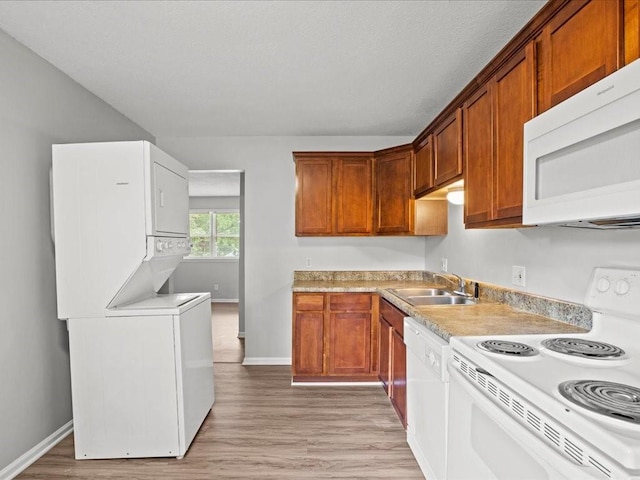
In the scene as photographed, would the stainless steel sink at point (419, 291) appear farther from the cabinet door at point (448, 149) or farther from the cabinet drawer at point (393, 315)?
the cabinet door at point (448, 149)

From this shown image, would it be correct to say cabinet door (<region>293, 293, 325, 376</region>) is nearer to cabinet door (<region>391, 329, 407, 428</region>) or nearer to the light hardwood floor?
the light hardwood floor

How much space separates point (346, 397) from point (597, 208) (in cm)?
256

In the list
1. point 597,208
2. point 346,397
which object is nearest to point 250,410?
point 346,397

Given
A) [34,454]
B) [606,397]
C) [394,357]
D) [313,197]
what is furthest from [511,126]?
[34,454]

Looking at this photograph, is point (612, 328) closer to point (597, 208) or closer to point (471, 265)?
point (597, 208)

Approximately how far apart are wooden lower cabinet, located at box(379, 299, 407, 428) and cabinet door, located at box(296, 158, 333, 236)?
1037 mm

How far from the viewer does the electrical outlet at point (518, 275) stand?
2133 mm

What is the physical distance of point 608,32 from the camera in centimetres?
115

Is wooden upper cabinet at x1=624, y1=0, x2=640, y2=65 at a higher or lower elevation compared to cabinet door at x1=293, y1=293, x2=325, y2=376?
higher

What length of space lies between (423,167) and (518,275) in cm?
128

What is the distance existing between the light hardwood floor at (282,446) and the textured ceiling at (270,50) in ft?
8.26

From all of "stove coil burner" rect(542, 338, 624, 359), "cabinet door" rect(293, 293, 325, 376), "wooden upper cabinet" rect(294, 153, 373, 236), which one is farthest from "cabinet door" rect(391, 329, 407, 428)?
"wooden upper cabinet" rect(294, 153, 373, 236)

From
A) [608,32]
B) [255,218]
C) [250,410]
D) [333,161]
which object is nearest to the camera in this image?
[608,32]

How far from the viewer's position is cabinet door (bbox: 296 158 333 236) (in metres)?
3.63
